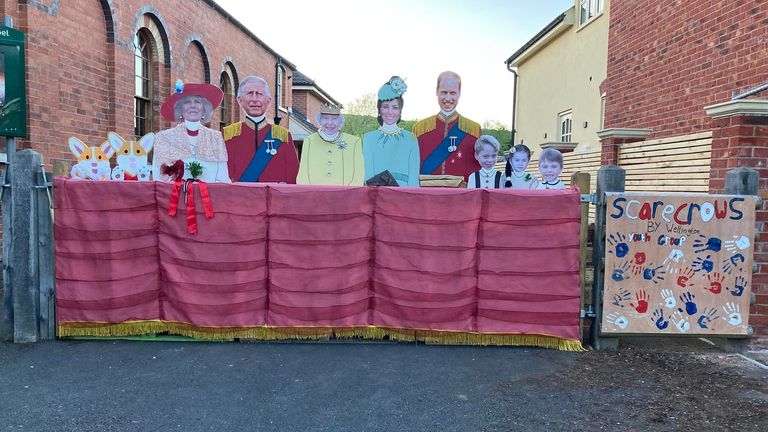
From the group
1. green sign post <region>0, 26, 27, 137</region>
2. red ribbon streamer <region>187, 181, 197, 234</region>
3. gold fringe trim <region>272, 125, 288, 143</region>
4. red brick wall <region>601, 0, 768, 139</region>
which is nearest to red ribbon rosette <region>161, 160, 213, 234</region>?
red ribbon streamer <region>187, 181, 197, 234</region>

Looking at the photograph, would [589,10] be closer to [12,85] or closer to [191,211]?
[191,211]

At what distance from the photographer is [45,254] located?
4.80 meters

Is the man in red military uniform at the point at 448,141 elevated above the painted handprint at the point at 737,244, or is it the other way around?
the man in red military uniform at the point at 448,141

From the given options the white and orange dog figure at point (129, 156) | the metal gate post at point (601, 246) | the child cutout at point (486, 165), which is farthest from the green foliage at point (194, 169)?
the metal gate post at point (601, 246)

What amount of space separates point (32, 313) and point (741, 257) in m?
6.25

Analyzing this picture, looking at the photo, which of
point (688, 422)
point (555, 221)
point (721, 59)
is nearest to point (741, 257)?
point (555, 221)

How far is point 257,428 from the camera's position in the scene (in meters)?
3.21

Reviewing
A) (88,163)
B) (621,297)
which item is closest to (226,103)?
(88,163)

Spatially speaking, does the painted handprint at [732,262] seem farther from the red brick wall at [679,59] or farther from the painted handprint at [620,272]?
the red brick wall at [679,59]

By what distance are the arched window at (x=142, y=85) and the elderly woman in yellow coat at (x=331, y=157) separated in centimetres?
733

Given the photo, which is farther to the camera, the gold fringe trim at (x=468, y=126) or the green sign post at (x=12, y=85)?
the green sign post at (x=12, y=85)

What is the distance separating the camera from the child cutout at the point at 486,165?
5328 millimetres

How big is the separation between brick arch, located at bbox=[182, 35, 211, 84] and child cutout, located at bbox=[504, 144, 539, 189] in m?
10.5

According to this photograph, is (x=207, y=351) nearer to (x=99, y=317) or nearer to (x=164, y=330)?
(x=164, y=330)
